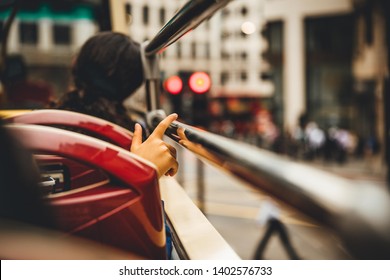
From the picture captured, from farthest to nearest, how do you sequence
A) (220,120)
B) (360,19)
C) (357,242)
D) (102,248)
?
(220,120) < (360,19) < (102,248) < (357,242)

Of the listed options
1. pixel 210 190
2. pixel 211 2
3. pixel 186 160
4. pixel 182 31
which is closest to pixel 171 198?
pixel 182 31

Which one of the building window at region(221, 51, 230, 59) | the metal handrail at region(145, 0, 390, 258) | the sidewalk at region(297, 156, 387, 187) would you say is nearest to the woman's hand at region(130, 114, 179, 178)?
the metal handrail at region(145, 0, 390, 258)

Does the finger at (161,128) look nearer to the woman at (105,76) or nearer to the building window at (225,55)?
the woman at (105,76)

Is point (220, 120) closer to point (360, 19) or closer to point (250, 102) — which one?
point (250, 102)

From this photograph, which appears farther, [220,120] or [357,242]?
[220,120]

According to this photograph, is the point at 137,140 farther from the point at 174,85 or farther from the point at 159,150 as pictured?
the point at 174,85

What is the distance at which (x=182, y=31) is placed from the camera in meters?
0.99

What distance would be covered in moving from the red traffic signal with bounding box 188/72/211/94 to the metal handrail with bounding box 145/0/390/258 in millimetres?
4549

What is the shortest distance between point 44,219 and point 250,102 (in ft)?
116

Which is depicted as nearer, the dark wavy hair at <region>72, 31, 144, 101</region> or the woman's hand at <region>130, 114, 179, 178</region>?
the woman's hand at <region>130, 114, 179, 178</region>

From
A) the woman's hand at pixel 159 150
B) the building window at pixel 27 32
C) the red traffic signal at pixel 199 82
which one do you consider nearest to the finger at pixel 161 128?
the woman's hand at pixel 159 150

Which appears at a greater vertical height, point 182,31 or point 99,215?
point 182,31

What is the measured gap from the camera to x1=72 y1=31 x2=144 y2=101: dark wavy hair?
1492mm

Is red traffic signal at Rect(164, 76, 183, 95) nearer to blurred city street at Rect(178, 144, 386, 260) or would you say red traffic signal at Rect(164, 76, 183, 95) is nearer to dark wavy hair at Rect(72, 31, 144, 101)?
blurred city street at Rect(178, 144, 386, 260)
